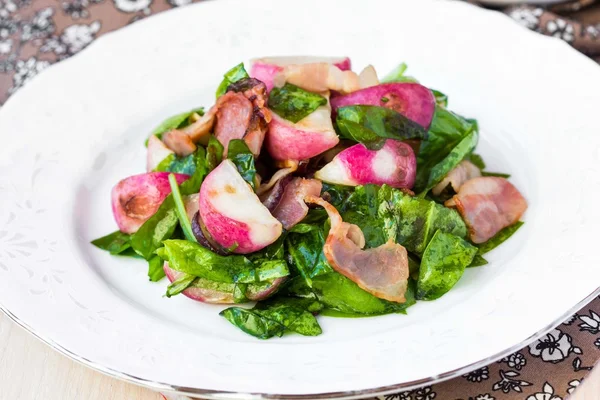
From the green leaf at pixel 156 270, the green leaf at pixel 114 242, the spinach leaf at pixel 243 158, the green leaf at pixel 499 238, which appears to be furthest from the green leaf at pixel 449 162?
the green leaf at pixel 114 242

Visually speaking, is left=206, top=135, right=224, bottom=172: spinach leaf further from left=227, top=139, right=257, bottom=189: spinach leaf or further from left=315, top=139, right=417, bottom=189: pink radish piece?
left=315, top=139, right=417, bottom=189: pink radish piece

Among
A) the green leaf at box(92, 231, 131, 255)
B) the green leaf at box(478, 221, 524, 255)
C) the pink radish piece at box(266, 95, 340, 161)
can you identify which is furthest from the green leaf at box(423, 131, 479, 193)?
the green leaf at box(92, 231, 131, 255)

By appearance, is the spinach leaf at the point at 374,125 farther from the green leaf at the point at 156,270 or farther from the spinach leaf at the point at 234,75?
the green leaf at the point at 156,270

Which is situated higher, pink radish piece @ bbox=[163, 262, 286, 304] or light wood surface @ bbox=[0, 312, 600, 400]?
pink radish piece @ bbox=[163, 262, 286, 304]

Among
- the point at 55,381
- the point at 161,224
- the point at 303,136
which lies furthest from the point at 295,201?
the point at 55,381

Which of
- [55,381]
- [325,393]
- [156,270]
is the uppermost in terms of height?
[325,393]

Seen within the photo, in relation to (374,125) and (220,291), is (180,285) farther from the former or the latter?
(374,125)
